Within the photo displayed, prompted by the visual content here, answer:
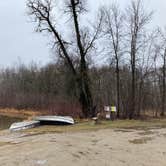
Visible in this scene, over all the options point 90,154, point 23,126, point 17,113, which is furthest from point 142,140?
point 17,113

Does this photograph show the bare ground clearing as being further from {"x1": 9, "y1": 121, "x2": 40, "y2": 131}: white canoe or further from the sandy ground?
{"x1": 9, "y1": 121, "x2": 40, "y2": 131}: white canoe

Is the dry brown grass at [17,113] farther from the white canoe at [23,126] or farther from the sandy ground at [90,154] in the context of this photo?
the sandy ground at [90,154]

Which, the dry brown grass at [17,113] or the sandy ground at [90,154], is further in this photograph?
the dry brown grass at [17,113]

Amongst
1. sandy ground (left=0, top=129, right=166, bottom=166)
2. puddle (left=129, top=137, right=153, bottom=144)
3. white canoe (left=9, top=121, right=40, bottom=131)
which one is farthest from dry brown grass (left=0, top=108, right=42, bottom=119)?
sandy ground (left=0, top=129, right=166, bottom=166)

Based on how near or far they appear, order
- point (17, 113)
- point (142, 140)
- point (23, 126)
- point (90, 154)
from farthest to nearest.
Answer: point (17, 113)
point (23, 126)
point (142, 140)
point (90, 154)

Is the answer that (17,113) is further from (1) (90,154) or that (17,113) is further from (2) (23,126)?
(1) (90,154)

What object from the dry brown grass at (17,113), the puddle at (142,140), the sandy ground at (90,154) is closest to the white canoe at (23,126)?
the sandy ground at (90,154)

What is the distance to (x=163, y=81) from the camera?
36.2 metres

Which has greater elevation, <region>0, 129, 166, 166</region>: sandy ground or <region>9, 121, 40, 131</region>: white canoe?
<region>9, 121, 40, 131</region>: white canoe

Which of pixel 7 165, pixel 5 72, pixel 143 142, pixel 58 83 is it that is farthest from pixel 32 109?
pixel 5 72

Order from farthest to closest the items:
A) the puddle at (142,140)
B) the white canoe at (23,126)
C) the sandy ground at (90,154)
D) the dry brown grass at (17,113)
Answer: the dry brown grass at (17,113)
the white canoe at (23,126)
the puddle at (142,140)
the sandy ground at (90,154)

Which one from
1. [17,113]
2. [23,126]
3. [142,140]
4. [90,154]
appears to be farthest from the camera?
[17,113]

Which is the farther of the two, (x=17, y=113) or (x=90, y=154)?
(x=17, y=113)

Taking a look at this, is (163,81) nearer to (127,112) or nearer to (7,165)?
(127,112)
